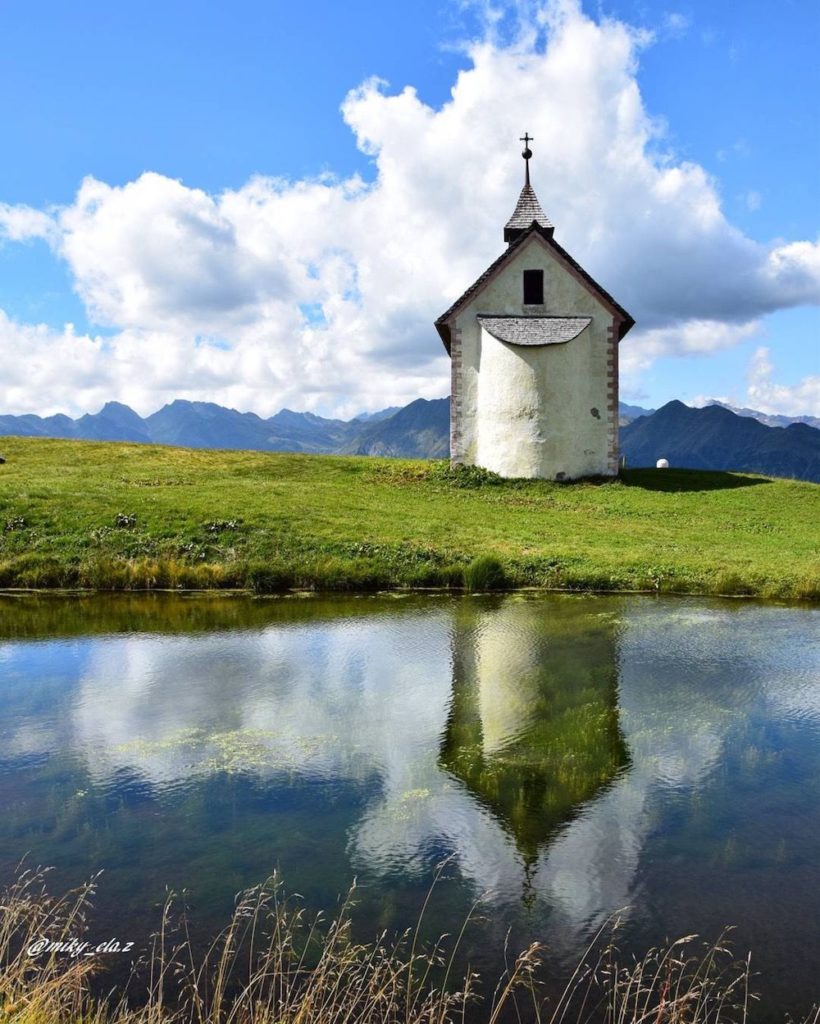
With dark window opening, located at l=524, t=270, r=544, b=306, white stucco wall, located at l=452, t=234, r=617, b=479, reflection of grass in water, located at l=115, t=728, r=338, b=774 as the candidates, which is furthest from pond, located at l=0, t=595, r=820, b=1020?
dark window opening, located at l=524, t=270, r=544, b=306

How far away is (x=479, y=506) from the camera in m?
31.5

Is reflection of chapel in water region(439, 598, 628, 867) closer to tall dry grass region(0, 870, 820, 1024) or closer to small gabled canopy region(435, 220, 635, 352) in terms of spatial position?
tall dry grass region(0, 870, 820, 1024)

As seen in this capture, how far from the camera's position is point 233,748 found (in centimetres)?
976

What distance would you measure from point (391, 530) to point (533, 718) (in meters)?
14.9

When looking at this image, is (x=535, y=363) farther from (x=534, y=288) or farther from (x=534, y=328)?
(x=534, y=288)

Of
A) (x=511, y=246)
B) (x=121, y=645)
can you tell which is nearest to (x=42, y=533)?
(x=121, y=645)

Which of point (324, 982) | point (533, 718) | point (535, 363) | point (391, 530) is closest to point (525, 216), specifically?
point (535, 363)

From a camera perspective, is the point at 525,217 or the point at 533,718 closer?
the point at 533,718

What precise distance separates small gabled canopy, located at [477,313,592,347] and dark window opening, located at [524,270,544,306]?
883mm

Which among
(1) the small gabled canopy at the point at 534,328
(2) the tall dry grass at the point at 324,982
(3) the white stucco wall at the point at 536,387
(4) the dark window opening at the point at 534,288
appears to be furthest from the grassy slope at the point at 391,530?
(2) the tall dry grass at the point at 324,982

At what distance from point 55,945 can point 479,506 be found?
26.7 meters

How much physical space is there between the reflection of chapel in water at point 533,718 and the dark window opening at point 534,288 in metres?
24.3

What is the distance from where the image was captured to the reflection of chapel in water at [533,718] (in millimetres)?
8227

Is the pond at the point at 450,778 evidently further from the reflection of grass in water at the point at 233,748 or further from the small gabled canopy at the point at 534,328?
the small gabled canopy at the point at 534,328
